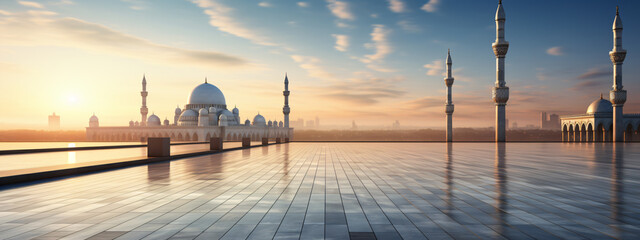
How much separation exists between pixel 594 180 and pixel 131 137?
75.3m

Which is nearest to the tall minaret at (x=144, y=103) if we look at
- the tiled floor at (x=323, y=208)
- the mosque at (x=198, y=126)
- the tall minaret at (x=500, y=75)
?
the mosque at (x=198, y=126)

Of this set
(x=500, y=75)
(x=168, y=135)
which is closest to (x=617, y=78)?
(x=500, y=75)

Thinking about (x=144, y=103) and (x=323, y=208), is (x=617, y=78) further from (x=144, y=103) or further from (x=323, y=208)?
(x=144, y=103)

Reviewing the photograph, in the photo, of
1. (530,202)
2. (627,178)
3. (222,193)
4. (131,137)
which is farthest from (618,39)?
(131,137)

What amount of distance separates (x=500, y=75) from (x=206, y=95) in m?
57.1

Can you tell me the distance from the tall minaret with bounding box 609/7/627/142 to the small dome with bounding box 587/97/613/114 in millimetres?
6535

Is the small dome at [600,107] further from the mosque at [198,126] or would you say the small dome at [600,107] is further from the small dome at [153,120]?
the small dome at [153,120]

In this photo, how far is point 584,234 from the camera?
4.12 meters

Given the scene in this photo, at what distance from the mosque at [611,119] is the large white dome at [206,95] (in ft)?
217

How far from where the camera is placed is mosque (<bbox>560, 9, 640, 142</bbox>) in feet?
150

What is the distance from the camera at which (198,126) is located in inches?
2554

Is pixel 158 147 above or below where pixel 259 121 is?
below

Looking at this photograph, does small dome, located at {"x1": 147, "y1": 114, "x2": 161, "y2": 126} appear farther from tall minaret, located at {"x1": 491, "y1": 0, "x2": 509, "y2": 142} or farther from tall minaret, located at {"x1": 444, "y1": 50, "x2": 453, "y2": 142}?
tall minaret, located at {"x1": 491, "y1": 0, "x2": 509, "y2": 142}

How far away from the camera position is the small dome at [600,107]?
177ft
